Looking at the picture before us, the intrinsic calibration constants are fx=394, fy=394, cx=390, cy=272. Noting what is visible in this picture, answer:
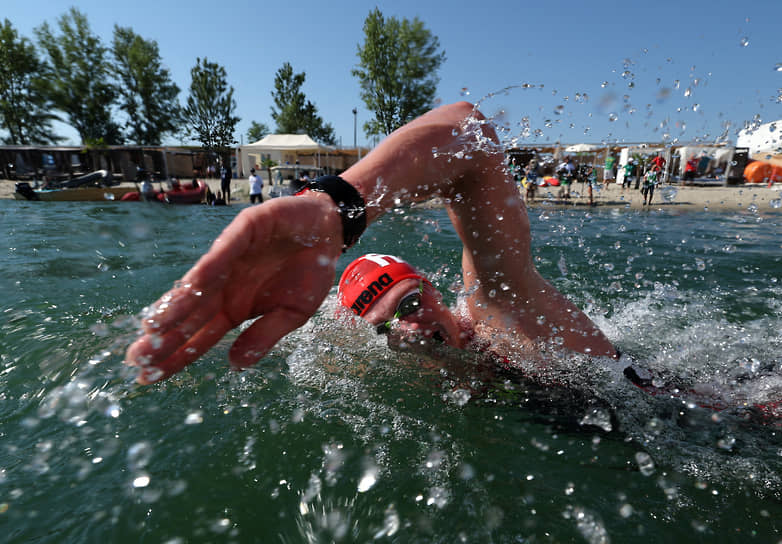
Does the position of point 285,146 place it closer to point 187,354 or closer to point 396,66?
point 396,66

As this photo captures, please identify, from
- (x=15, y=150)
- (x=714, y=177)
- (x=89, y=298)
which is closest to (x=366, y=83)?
(x=714, y=177)

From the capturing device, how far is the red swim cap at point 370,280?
2.06 metres

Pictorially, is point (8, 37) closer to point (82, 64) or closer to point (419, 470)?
point (82, 64)

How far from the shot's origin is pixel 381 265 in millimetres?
2164

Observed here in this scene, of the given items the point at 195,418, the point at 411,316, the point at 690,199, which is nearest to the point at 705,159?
the point at 690,199

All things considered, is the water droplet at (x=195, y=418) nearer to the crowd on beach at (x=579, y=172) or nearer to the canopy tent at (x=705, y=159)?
the crowd on beach at (x=579, y=172)

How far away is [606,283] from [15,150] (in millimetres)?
48376

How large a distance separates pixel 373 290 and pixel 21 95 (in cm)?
5902

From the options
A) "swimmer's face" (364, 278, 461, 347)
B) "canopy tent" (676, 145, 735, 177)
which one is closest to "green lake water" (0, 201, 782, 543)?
"swimmer's face" (364, 278, 461, 347)

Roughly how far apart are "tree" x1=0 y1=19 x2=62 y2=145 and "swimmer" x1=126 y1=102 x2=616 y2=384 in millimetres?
57729

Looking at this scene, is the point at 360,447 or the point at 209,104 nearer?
the point at 360,447

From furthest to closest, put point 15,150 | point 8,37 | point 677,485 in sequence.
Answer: point 8,37, point 15,150, point 677,485

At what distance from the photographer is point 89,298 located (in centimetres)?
306

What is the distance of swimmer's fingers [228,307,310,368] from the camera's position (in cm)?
92
